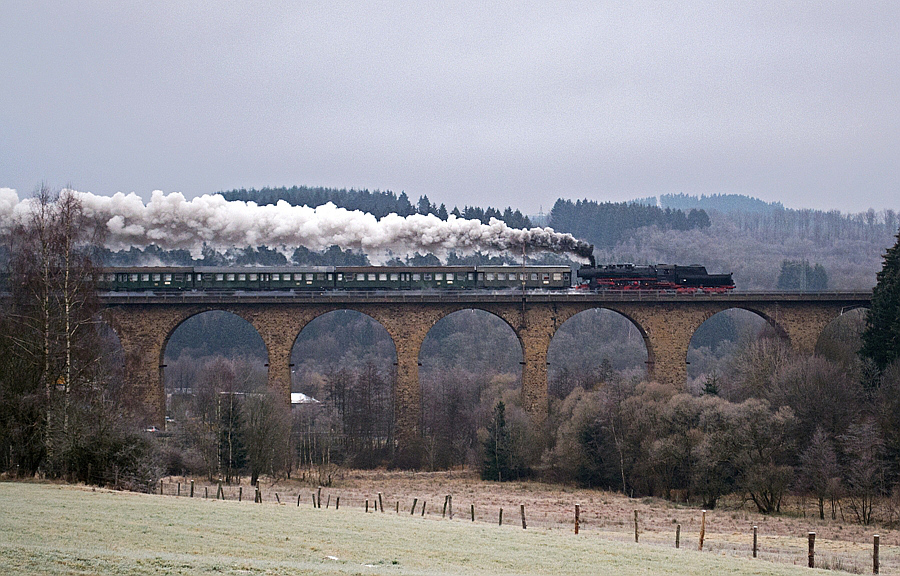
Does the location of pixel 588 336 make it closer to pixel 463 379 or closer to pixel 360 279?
pixel 463 379

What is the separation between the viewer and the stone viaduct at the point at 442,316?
49812mm

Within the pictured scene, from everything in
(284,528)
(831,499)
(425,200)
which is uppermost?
(425,200)

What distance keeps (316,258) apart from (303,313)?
63.1 meters

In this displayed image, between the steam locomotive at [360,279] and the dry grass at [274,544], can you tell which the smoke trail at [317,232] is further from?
the dry grass at [274,544]

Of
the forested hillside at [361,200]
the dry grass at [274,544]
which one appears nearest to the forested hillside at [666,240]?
the forested hillside at [361,200]

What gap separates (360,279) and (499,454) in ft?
39.5

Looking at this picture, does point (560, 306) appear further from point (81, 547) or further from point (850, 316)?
point (81, 547)

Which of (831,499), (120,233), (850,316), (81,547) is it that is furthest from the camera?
(850,316)

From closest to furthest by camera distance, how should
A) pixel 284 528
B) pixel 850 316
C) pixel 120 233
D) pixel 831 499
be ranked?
pixel 284 528 → pixel 831 499 → pixel 120 233 → pixel 850 316

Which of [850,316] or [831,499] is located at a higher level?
[850,316]

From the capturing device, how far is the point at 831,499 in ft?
121

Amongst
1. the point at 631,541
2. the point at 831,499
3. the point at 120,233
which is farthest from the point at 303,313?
the point at 631,541

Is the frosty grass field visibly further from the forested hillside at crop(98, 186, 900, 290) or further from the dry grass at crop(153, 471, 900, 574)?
the forested hillside at crop(98, 186, 900, 290)

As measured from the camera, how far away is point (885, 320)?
150 ft
